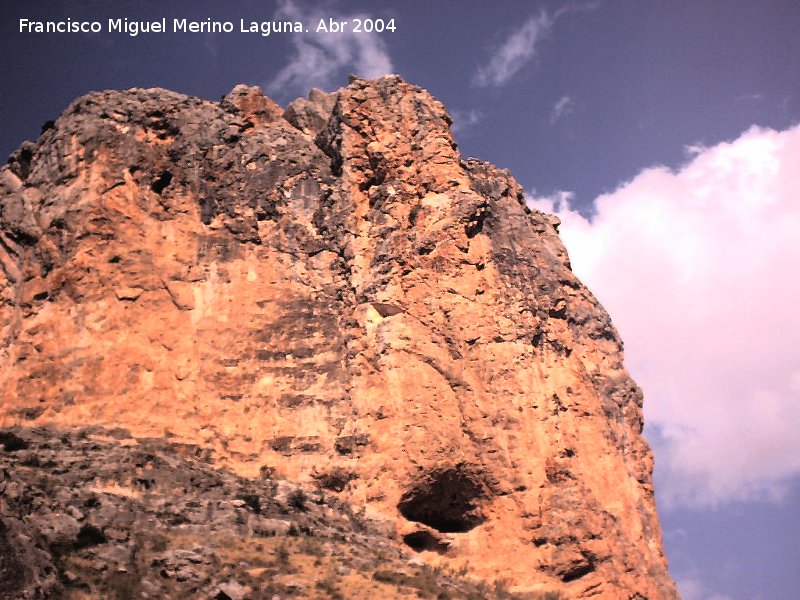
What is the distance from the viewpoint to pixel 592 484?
2983 centimetres

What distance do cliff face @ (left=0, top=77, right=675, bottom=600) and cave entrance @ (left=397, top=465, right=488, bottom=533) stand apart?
0.07m

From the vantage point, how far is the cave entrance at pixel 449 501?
2788cm

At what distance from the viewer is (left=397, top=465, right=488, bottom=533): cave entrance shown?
27.9m

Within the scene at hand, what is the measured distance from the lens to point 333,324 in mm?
30844

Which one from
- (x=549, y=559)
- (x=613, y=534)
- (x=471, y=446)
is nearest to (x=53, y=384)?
(x=471, y=446)

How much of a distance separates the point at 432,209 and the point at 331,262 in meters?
4.18

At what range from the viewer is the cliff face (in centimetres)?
2795

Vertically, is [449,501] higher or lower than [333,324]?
lower

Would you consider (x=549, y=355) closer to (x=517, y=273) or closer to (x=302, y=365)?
(x=517, y=273)

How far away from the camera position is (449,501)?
93.4ft

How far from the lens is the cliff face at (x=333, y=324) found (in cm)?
2795

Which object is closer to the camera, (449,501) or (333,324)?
(449,501)

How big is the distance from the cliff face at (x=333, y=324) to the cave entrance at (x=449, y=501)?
7 centimetres

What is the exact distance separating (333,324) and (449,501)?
23.1ft
